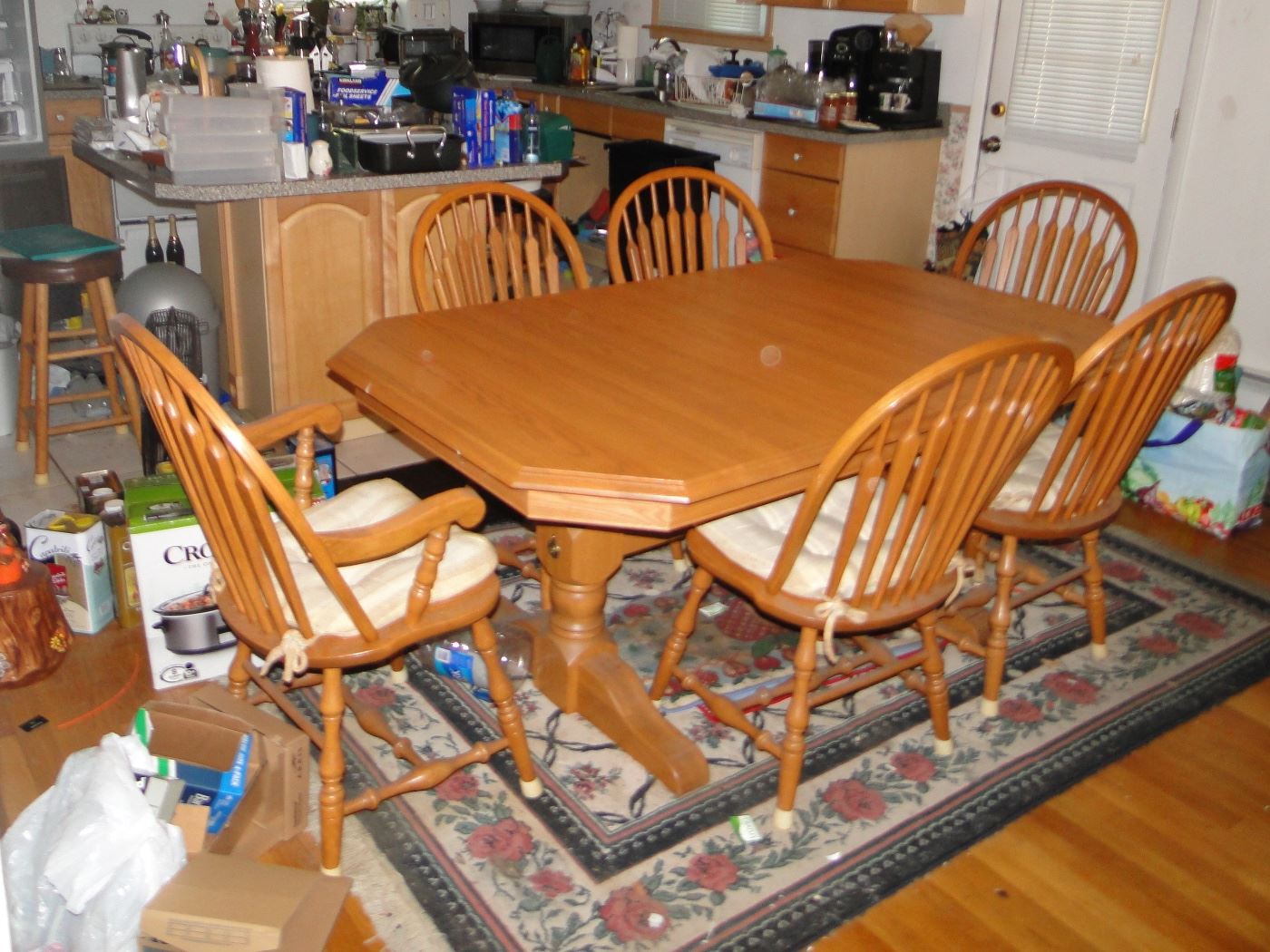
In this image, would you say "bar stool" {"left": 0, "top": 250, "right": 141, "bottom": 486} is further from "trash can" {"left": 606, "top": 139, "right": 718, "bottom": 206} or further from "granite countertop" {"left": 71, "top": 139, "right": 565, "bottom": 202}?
"trash can" {"left": 606, "top": 139, "right": 718, "bottom": 206}

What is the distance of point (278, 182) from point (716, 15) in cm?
272

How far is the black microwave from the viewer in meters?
5.34

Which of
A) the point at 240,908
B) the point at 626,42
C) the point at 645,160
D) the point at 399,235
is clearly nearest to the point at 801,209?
the point at 645,160

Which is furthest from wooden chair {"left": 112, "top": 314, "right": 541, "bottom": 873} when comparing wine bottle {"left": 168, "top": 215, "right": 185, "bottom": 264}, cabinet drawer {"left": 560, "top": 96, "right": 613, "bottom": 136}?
cabinet drawer {"left": 560, "top": 96, "right": 613, "bottom": 136}

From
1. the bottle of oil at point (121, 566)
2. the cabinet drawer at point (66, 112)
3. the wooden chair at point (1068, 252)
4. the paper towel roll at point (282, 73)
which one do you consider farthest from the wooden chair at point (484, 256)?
the cabinet drawer at point (66, 112)

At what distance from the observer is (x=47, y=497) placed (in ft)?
9.95

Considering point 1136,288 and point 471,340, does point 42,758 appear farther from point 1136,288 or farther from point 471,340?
point 1136,288

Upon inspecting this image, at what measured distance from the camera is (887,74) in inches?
163

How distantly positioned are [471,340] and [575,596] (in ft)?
1.69

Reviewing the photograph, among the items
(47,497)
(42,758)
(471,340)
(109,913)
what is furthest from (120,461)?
(109,913)

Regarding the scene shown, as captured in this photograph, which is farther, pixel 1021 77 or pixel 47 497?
pixel 1021 77

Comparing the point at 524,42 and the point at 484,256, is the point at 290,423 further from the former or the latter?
the point at 524,42

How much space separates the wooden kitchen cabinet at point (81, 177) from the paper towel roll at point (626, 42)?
2.25m

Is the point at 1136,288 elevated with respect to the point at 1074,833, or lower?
elevated
